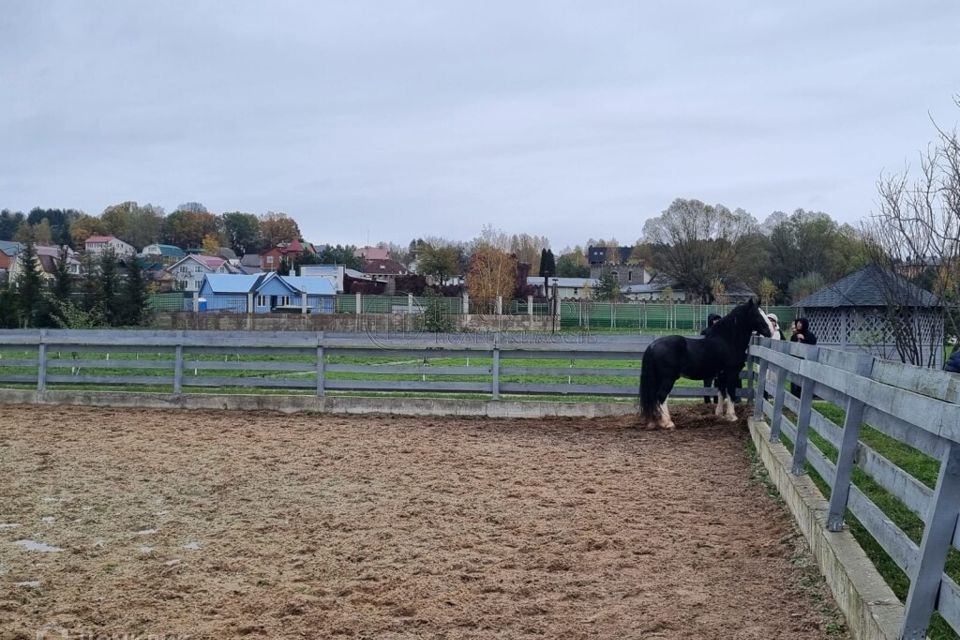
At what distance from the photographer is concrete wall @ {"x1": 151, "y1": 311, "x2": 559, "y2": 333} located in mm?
36344

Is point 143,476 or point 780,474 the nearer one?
point 780,474

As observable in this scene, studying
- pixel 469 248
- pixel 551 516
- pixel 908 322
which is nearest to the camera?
pixel 551 516

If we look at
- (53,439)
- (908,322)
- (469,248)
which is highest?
(469,248)

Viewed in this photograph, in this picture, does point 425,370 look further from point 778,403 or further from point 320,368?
point 778,403

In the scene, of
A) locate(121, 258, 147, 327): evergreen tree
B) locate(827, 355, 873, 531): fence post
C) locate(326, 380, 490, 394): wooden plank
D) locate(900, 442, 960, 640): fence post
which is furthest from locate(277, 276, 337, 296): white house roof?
locate(900, 442, 960, 640): fence post

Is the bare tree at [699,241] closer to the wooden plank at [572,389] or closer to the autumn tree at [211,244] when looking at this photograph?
the wooden plank at [572,389]

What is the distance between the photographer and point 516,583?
15.1 feet

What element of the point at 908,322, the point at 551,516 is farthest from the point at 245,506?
the point at 908,322

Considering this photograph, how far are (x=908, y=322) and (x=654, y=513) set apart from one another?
299 inches

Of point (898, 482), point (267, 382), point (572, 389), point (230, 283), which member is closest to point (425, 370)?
point (572, 389)

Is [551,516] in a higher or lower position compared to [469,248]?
lower

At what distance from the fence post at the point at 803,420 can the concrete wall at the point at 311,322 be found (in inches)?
1176

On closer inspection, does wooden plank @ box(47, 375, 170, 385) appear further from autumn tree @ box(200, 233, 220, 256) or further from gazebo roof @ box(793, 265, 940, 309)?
autumn tree @ box(200, 233, 220, 256)

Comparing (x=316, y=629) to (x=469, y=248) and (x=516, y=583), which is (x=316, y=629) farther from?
(x=469, y=248)
